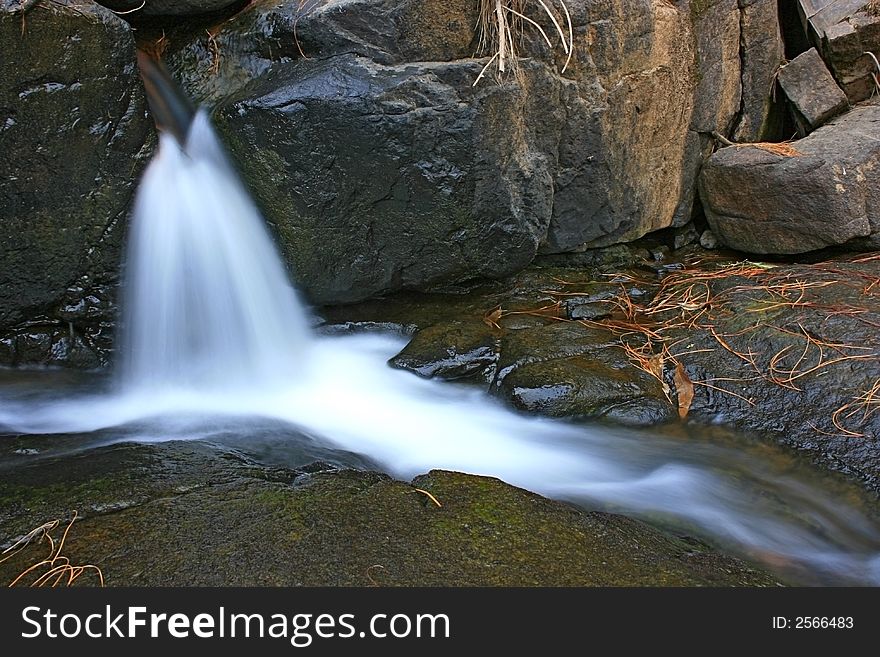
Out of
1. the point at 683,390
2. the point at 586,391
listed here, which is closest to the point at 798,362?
the point at 683,390

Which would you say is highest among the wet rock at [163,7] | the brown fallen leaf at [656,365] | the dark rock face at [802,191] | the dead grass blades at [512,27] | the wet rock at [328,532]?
the wet rock at [163,7]

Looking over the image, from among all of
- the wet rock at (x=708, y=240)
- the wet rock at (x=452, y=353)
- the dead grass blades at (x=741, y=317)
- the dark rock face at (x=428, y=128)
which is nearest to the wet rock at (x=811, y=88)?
the dark rock face at (x=428, y=128)

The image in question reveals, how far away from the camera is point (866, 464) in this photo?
2.92 meters

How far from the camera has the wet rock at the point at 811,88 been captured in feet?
16.9

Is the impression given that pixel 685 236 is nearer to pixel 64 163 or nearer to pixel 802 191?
pixel 802 191

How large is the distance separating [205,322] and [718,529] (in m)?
2.45

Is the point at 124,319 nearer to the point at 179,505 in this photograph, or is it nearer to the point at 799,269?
the point at 179,505

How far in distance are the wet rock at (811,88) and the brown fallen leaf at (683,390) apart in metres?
2.65

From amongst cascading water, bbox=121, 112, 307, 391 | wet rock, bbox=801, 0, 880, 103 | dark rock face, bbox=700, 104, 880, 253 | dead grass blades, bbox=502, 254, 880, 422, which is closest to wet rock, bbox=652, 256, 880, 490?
dead grass blades, bbox=502, 254, 880, 422

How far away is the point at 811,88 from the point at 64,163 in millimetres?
4635

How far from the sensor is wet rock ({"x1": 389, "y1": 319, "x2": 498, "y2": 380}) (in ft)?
12.0

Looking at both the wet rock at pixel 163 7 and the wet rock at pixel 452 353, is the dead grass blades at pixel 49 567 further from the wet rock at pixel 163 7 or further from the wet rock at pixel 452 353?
the wet rock at pixel 163 7

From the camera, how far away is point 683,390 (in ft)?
11.3

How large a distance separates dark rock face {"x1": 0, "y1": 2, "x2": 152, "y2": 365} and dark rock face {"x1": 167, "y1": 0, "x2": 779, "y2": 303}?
1.61ft
